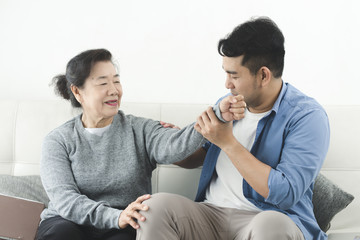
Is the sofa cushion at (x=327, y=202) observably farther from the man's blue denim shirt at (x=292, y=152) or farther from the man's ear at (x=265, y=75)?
the man's ear at (x=265, y=75)

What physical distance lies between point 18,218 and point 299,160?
973 millimetres

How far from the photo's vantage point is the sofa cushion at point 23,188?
6.69ft

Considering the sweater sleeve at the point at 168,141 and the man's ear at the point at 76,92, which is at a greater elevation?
the man's ear at the point at 76,92

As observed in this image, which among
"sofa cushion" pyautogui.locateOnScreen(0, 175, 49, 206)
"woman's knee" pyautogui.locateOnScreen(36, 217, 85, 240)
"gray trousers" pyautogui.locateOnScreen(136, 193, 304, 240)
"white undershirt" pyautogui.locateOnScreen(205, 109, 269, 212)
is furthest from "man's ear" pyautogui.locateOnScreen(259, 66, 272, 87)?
"sofa cushion" pyautogui.locateOnScreen(0, 175, 49, 206)

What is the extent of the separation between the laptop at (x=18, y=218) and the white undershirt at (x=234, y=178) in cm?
67

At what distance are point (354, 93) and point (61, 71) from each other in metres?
1.65

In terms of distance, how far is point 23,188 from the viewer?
6.76 feet

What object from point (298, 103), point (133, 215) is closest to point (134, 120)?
point (133, 215)

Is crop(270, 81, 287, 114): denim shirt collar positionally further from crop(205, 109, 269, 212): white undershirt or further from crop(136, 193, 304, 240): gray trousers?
crop(136, 193, 304, 240): gray trousers

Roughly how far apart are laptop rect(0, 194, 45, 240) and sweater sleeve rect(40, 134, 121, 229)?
0.48 ft

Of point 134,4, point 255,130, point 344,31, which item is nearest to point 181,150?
point 255,130

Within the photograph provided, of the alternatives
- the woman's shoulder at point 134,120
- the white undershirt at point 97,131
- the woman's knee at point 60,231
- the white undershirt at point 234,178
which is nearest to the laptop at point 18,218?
the woman's knee at point 60,231

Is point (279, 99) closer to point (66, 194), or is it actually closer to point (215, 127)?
point (215, 127)

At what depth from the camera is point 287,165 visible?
1538mm
